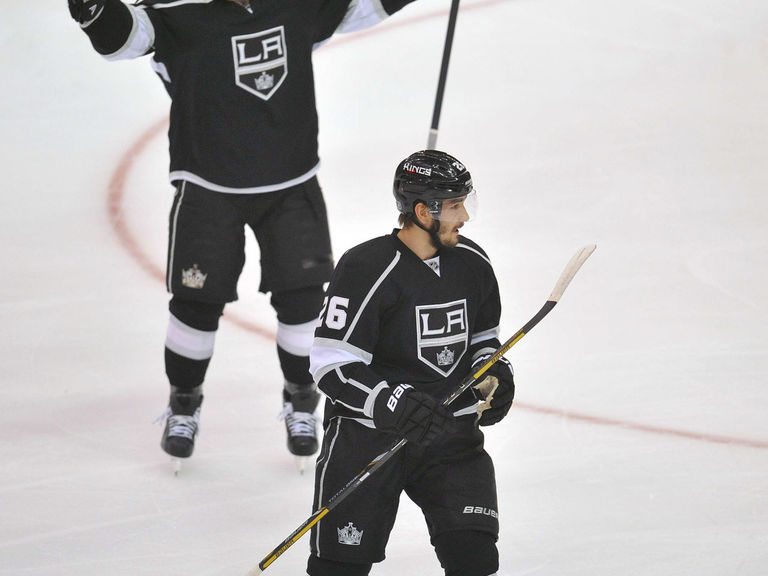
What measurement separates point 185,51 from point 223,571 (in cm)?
132

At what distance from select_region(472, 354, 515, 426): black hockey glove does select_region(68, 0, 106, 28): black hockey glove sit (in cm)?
142

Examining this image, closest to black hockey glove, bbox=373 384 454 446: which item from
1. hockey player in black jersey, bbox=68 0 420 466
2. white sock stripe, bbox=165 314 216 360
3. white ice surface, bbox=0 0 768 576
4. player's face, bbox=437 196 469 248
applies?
player's face, bbox=437 196 469 248

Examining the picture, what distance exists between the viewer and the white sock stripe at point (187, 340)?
408 centimetres

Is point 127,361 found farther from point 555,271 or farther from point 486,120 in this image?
point 486,120

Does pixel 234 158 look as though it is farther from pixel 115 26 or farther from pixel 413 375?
pixel 413 375

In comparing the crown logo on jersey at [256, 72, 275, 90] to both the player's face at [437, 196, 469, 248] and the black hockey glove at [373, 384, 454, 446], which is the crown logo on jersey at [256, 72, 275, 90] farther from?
the black hockey glove at [373, 384, 454, 446]

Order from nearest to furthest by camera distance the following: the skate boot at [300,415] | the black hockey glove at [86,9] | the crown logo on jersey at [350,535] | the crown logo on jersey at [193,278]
A: the crown logo on jersey at [350,535] → the black hockey glove at [86,9] → the crown logo on jersey at [193,278] → the skate boot at [300,415]

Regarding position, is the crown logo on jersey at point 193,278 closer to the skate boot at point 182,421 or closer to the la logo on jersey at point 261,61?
the skate boot at point 182,421

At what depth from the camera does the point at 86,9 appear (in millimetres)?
3707

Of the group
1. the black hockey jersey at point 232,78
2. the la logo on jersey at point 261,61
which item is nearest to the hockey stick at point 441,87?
the black hockey jersey at point 232,78

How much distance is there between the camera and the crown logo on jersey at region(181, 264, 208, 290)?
13.0 feet

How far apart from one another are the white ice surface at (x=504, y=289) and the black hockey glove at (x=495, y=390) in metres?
0.69

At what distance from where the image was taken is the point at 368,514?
295 centimetres

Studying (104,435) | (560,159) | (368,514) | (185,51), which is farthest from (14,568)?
(560,159)
